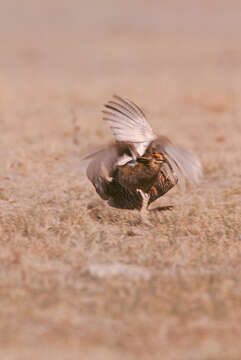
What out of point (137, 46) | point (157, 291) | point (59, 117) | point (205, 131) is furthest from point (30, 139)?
point (137, 46)

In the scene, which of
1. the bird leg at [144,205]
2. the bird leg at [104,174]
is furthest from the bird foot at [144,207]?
the bird leg at [104,174]

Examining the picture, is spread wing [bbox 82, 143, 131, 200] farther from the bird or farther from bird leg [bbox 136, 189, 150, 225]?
bird leg [bbox 136, 189, 150, 225]

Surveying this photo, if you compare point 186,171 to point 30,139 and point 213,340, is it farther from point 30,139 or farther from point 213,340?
point 30,139

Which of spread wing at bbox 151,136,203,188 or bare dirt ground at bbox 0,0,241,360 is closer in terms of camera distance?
bare dirt ground at bbox 0,0,241,360

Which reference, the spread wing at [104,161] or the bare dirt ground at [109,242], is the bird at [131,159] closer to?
the spread wing at [104,161]

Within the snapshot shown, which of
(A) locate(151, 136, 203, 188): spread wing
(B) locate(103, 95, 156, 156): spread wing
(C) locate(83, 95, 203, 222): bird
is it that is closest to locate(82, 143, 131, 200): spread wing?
(C) locate(83, 95, 203, 222): bird

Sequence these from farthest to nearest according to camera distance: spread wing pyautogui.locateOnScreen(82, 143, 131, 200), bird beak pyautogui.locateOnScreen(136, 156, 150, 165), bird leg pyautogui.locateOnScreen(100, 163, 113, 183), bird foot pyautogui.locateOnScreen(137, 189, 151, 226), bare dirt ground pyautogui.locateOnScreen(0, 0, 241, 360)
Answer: bird foot pyautogui.locateOnScreen(137, 189, 151, 226) < bird leg pyautogui.locateOnScreen(100, 163, 113, 183) < bird beak pyautogui.locateOnScreen(136, 156, 150, 165) < spread wing pyautogui.locateOnScreen(82, 143, 131, 200) < bare dirt ground pyautogui.locateOnScreen(0, 0, 241, 360)
